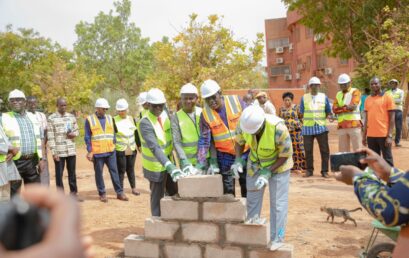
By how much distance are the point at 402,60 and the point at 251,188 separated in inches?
402

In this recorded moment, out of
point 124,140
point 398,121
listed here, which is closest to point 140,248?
point 124,140

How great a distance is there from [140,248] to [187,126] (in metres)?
1.44

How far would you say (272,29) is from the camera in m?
43.6

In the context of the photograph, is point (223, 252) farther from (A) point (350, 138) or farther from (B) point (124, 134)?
(A) point (350, 138)

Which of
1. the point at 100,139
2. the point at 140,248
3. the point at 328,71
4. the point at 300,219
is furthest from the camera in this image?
the point at 328,71

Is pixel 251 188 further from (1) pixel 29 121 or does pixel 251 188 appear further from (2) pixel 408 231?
(1) pixel 29 121

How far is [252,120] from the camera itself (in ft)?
14.2

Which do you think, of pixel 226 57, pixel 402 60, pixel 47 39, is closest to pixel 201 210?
pixel 402 60

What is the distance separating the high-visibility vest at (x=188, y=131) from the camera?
5176 mm

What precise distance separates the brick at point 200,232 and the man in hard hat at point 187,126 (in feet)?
2.62

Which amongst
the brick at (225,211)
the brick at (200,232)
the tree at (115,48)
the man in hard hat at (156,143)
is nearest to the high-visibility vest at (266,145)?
the brick at (225,211)

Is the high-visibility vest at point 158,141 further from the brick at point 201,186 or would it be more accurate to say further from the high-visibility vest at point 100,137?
the high-visibility vest at point 100,137

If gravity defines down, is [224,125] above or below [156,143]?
above

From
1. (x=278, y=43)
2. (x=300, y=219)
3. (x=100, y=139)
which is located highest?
(x=278, y=43)
